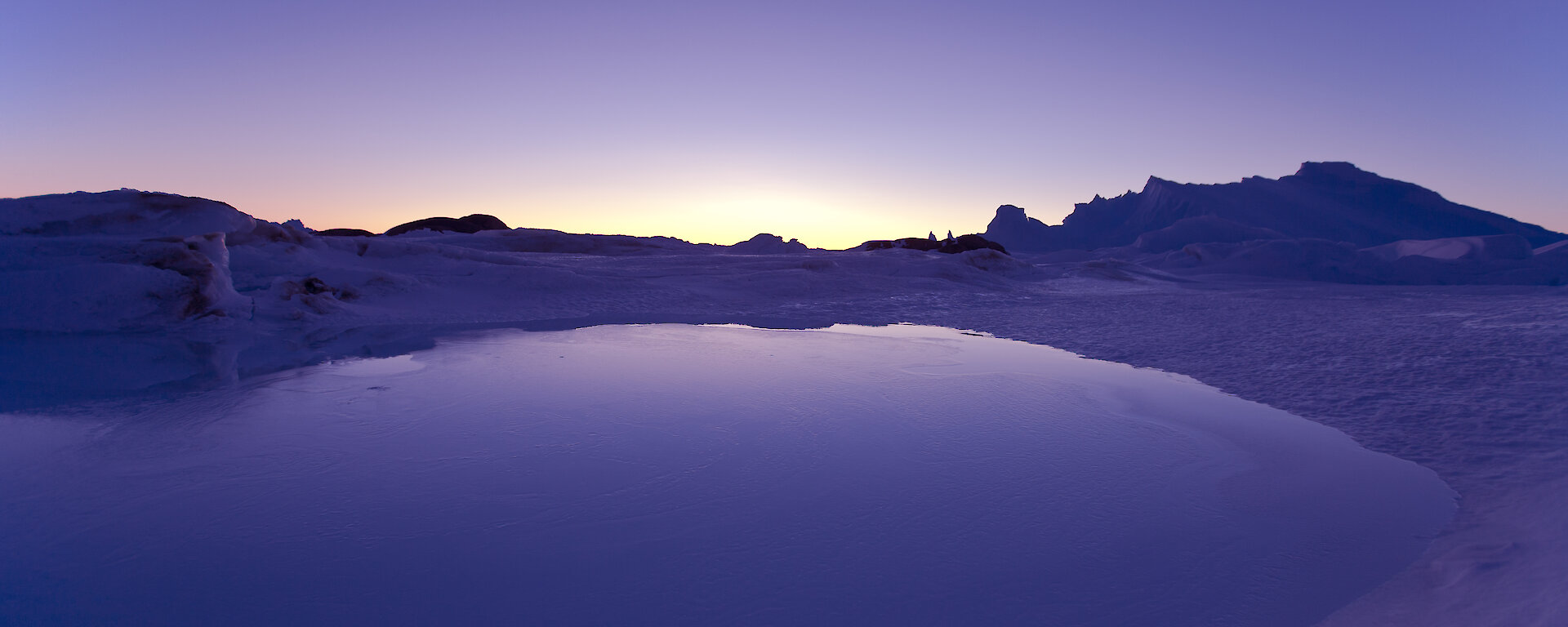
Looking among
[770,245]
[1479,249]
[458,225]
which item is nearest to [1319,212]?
[1479,249]

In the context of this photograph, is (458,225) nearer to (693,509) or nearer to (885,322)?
(885,322)

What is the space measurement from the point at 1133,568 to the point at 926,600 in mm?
785

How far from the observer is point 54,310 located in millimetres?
8398

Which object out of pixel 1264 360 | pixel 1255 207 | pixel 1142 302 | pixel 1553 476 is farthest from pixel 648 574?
pixel 1255 207

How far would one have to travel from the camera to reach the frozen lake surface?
7.05 ft

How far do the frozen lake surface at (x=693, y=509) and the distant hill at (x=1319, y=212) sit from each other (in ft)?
137

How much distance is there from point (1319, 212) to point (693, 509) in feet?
183

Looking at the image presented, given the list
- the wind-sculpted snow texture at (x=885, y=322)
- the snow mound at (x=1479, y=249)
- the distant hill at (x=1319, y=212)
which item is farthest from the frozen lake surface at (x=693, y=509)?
the distant hill at (x=1319, y=212)

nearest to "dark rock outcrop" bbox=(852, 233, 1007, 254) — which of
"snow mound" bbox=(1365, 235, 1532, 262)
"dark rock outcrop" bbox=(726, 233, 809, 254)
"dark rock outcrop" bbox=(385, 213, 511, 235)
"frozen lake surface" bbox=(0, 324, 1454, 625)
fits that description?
"dark rock outcrop" bbox=(726, 233, 809, 254)

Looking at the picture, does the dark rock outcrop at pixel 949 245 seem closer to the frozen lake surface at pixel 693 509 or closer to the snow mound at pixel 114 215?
the snow mound at pixel 114 215

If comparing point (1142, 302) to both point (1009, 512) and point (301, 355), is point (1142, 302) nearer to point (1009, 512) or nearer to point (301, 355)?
point (1009, 512)

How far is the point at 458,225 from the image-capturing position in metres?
34.6

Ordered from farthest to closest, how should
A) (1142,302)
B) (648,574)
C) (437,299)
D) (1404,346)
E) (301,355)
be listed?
(1142,302)
(437,299)
(301,355)
(1404,346)
(648,574)

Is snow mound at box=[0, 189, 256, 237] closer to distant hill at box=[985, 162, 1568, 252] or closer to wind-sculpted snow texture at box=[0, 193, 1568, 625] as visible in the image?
wind-sculpted snow texture at box=[0, 193, 1568, 625]
